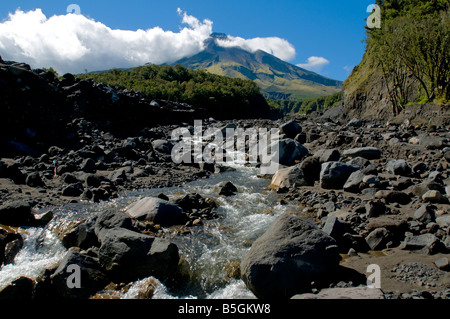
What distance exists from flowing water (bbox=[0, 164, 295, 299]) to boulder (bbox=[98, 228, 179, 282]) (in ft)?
0.97

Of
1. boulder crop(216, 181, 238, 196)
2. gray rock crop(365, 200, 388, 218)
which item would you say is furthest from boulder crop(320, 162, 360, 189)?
boulder crop(216, 181, 238, 196)

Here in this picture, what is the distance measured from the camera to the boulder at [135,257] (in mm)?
5832

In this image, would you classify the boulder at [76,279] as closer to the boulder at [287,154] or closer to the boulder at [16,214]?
the boulder at [16,214]

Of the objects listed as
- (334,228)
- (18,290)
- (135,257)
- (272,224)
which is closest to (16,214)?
(18,290)

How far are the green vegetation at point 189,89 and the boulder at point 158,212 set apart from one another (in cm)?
5192

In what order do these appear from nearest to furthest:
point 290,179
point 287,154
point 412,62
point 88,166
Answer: point 290,179 < point 88,166 < point 287,154 < point 412,62

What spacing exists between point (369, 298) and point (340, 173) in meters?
7.86

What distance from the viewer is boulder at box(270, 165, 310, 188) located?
1242 cm

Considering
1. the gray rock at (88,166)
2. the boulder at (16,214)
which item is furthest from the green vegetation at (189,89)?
the boulder at (16,214)

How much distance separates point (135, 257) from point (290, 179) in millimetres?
8425

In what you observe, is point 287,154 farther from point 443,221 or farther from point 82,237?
point 82,237

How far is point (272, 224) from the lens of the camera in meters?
6.26

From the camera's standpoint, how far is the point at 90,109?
2639cm

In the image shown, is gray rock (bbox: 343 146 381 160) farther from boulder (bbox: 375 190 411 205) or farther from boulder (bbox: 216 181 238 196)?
boulder (bbox: 216 181 238 196)
